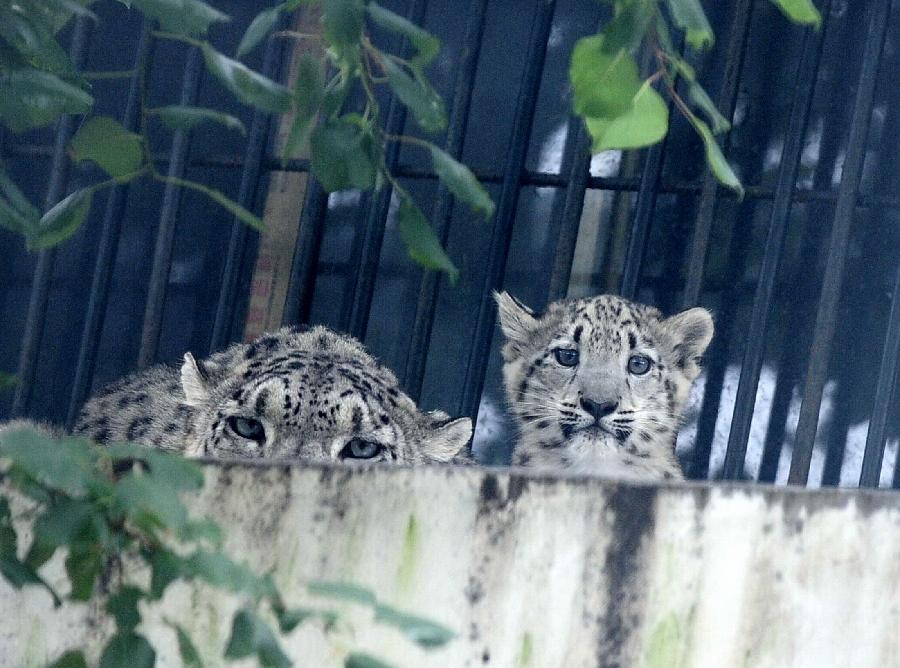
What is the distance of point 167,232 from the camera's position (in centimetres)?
557

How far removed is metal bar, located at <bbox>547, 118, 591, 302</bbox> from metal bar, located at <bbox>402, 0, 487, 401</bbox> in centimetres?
47

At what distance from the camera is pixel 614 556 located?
8.78ft

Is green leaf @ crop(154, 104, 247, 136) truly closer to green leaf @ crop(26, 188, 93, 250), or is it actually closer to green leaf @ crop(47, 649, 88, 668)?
green leaf @ crop(26, 188, 93, 250)

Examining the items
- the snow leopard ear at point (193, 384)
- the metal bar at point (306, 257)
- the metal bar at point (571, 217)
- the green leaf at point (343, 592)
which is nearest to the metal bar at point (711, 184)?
the metal bar at point (571, 217)

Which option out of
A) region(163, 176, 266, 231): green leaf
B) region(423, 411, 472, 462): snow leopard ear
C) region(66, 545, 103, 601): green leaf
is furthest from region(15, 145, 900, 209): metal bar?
region(66, 545, 103, 601): green leaf

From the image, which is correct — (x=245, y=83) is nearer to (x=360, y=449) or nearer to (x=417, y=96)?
(x=417, y=96)

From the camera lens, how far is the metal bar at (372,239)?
5.52 metres

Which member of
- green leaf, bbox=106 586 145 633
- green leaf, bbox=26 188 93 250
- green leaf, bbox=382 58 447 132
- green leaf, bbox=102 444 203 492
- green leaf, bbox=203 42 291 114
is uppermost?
green leaf, bbox=382 58 447 132

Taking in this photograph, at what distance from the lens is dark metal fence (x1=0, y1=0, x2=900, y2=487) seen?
546cm

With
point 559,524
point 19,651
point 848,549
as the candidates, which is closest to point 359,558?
point 559,524

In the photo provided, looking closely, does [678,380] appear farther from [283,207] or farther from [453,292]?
[283,207]

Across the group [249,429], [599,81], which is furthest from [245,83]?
[249,429]

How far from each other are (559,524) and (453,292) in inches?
142

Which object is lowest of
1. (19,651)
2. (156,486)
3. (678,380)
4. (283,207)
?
(19,651)
